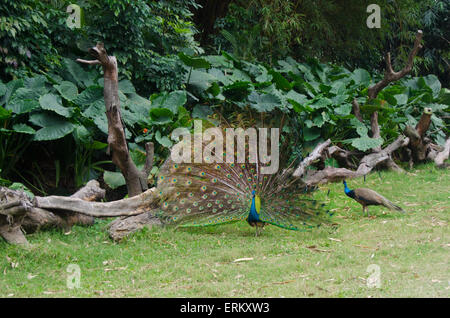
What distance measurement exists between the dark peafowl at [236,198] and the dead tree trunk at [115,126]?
663mm

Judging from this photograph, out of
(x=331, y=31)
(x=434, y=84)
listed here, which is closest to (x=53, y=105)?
(x=331, y=31)

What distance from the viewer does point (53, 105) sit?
6.40 meters

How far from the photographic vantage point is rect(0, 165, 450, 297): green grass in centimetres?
349

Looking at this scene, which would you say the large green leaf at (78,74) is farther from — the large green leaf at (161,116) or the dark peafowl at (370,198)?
the dark peafowl at (370,198)

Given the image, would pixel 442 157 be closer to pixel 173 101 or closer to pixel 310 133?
pixel 310 133

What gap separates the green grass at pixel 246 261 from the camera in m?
3.49

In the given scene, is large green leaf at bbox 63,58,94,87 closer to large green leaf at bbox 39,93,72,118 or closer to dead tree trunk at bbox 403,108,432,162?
large green leaf at bbox 39,93,72,118

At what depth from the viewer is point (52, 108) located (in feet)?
20.7

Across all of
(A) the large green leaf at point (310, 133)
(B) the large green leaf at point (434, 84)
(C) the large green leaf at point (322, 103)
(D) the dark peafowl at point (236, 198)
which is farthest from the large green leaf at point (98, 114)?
(B) the large green leaf at point (434, 84)

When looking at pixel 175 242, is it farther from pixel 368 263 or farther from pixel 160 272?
pixel 368 263

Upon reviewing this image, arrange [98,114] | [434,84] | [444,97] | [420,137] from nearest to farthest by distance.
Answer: [98,114]
[420,137]
[444,97]
[434,84]

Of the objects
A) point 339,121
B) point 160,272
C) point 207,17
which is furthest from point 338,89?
point 160,272

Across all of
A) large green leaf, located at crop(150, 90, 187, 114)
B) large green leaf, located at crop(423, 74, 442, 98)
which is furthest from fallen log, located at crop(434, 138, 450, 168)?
large green leaf, located at crop(150, 90, 187, 114)

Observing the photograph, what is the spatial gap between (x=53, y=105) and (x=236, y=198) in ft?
9.96
